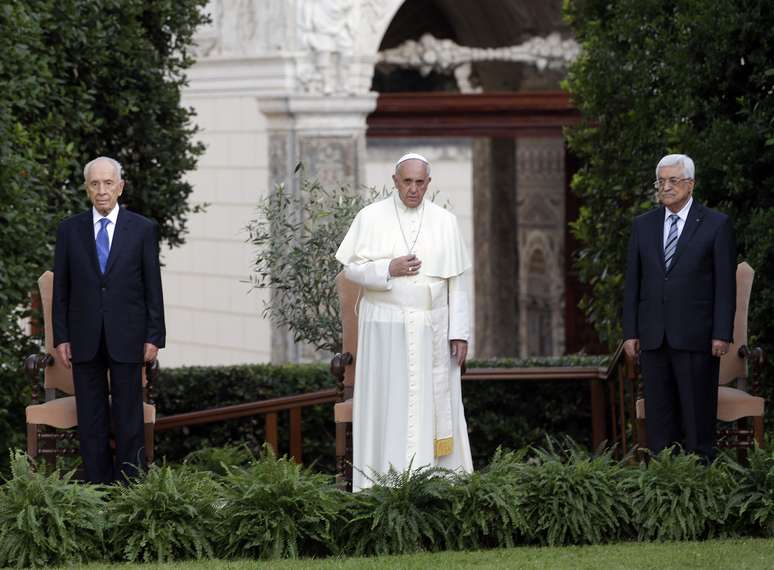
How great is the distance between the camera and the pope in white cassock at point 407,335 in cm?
964

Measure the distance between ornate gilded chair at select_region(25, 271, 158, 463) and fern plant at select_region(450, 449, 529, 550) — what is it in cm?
184

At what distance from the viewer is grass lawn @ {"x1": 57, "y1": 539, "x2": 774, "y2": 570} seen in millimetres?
8219

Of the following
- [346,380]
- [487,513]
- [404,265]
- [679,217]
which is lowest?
[487,513]

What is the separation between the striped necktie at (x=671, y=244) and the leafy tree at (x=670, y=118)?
112cm

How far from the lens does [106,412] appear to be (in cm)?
983

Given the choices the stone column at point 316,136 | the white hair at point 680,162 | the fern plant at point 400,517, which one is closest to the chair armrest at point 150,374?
the fern plant at point 400,517

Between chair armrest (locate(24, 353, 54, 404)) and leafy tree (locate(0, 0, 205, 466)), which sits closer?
chair armrest (locate(24, 353, 54, 404))

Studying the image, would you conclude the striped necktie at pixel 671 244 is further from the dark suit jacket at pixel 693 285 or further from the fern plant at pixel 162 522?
the fern plant at pixel 162 522

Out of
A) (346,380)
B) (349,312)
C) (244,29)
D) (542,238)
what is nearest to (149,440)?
(346,380)

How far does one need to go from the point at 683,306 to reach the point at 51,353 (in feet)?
10.4

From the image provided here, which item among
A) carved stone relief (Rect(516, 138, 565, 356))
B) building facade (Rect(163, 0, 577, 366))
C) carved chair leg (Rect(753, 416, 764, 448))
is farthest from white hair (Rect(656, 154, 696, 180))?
carved stone relief (Rect(516, 138, 565, 356))

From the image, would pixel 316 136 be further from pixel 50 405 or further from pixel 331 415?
pixel 50 405

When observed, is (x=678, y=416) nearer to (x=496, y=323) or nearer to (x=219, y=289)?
(x=219, y=289)

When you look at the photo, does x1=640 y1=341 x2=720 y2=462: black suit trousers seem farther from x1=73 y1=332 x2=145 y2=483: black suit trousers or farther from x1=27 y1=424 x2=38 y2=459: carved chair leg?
x1=27 y1=424 x2=38 y2=459: carved chair leg
